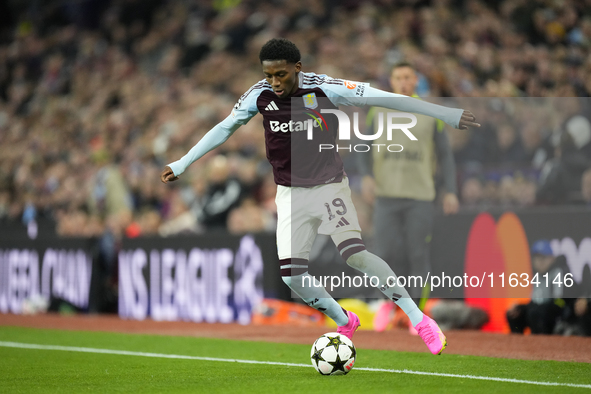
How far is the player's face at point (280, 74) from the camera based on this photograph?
17.6 feet

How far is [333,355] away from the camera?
206 inches

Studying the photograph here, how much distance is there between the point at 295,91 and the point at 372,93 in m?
0.52

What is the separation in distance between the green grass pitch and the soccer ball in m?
0.07

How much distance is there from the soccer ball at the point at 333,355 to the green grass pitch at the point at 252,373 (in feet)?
0.23

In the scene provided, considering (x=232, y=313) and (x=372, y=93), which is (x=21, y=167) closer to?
(x=232, y=313)

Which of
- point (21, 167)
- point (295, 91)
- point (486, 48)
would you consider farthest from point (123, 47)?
point (295, 91)

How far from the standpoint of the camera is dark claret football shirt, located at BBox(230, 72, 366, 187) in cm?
560

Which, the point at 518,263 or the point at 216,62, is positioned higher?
the point at 216,62

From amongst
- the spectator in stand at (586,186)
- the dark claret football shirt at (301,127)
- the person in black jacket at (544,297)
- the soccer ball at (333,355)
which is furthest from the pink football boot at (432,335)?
the spectator in stand at (586,186)

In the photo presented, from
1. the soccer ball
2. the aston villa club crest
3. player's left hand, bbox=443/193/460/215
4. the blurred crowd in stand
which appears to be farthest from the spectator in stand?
the soccer ball

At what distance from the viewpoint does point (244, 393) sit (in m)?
4.58

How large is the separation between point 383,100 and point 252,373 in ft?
6.47

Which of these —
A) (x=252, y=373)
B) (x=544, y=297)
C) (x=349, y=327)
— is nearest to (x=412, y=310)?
(x=349, y=327)

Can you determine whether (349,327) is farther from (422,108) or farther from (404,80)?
(404,80)
